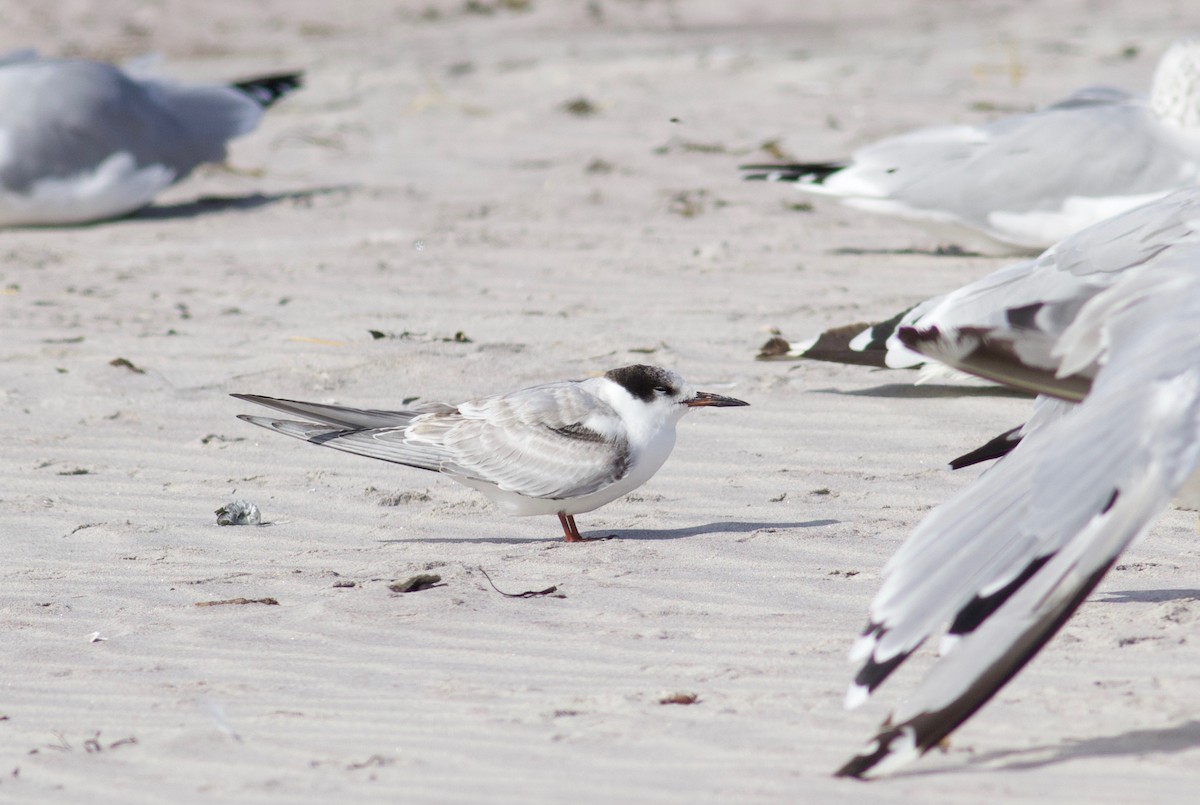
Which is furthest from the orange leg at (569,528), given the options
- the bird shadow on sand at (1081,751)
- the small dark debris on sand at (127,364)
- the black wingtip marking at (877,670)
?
the small dark debris on sand at (127,364)

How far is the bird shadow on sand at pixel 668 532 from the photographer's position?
189 inches

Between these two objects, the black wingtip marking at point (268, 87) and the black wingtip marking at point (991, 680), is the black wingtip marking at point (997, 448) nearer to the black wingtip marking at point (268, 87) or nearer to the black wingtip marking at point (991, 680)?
the black wingtip marking at point (991, 680)

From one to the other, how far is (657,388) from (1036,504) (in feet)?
6.33

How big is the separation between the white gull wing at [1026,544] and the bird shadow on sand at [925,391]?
296 cm

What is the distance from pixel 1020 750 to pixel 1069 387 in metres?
0.70

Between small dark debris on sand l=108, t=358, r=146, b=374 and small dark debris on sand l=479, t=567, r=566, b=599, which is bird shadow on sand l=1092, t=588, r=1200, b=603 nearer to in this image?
small dark debris on sand l=479, t=567, r=566, b=599

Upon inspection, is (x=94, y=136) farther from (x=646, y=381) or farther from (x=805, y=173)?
(x=646, y=381)

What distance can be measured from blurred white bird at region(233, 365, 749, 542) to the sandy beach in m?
0.17

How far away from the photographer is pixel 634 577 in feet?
14.4

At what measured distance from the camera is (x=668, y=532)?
4.86 m

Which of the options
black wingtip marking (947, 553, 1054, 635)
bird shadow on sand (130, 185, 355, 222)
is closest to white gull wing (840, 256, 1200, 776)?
black wingtip marking (947, 553, 1054, 635)

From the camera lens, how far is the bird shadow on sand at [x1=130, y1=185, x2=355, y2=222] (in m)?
10.8

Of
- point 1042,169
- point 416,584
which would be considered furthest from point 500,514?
point 1042,169

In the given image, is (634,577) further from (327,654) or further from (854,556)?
(327,654)
